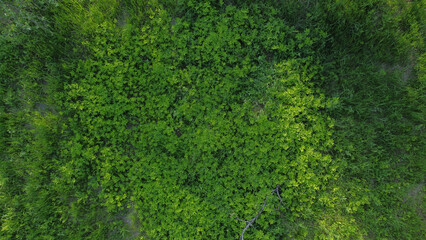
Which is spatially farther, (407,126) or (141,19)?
(141,19)

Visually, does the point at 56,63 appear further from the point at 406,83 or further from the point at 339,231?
the point at 406,83

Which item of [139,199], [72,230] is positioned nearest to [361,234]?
[139,199]

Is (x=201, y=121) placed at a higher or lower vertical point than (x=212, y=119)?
lower

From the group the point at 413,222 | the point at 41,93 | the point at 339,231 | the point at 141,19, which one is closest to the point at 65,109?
the point at 41,93

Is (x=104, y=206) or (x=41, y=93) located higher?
(x=41, y=93)

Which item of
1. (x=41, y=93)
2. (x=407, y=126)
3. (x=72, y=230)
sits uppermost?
(x=407, y=126)

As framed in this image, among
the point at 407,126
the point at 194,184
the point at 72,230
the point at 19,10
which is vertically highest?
the point at 407,126
